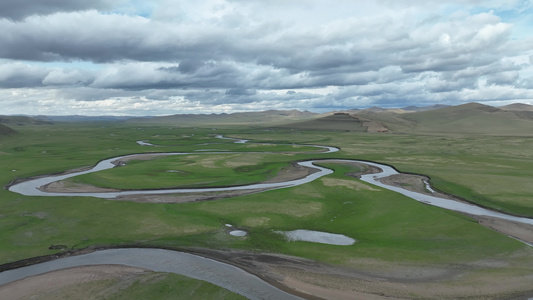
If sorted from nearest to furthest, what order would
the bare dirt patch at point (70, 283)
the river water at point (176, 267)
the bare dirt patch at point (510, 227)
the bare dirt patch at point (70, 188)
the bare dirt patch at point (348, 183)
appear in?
the bare dirt patch at point (70, 283), the river water at point (176, 267), the bare dirt patch at point (510, 227), the bare dirt patch at point (348, 183), the bare dirt patch at point (70, 188)

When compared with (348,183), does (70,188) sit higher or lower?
higher

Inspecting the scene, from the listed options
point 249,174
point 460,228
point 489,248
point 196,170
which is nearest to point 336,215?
point 460,228

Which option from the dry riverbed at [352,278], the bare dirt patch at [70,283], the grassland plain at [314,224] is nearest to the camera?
the bare dirt patch at [70,283]

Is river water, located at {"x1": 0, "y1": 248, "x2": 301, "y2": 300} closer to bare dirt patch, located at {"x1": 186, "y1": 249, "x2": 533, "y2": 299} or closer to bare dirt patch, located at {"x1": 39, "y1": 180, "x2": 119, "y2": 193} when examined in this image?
bare dirt patch, located at {"x1": 186, "y1": 249, "x2": 533, "y2": 299}

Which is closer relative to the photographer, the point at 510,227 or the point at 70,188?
the point at 510,227

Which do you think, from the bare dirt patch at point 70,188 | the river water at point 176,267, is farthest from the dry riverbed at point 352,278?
the bare dirt patch at point 70,188

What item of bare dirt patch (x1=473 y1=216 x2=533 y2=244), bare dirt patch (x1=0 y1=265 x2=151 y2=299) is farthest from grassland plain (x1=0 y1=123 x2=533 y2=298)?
bare dirt patch (x1=0 y1=265 x2=151 y2=299)

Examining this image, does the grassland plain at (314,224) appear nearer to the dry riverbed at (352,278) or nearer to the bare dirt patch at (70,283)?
the dry riverbed at (352,278)

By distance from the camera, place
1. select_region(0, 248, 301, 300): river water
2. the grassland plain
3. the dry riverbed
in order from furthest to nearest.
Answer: the grassland plain → select_region(0, 248, 301, 300): river water → the dry riverbed

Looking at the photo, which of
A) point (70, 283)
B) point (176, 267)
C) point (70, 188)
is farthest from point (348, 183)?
point (70, 188)

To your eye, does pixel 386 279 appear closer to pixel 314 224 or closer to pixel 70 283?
pixel 314 224

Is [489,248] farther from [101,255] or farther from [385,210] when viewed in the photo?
[101,255]
